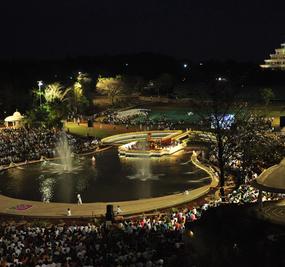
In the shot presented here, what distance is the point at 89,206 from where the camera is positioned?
29.1m

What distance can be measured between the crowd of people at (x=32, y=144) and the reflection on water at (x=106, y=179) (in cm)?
233

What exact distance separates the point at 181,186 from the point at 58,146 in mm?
19316

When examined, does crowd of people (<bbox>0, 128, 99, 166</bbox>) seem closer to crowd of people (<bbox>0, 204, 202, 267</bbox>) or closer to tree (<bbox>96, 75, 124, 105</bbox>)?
crowd of people (<bbox>0, 204, 202, 267</bbox>)

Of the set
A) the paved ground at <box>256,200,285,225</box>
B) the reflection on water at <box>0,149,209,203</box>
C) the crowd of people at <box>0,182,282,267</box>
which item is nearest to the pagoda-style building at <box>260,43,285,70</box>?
the reflection on water at <box>0,149,209,203</box>

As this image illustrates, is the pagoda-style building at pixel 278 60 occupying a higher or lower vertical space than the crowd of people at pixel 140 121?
higher

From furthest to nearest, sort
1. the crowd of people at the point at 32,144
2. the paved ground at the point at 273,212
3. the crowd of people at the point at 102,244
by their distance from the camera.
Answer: the crowd of people at the point at 32,144, the crowd of people at the point at 102,244, the paved ground at the point at 273,212

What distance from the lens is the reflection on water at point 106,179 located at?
108 feet

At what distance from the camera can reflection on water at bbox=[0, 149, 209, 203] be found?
33000 mm

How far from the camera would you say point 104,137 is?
58.6 m

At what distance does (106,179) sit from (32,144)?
15228 millimetres

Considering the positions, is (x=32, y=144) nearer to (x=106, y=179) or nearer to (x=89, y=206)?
(x=106, y=179)

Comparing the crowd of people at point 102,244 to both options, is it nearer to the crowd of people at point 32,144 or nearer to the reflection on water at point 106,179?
the reflection on water at point 106,179

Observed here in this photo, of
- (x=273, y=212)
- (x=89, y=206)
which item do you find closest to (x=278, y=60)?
(x=89, y=206)

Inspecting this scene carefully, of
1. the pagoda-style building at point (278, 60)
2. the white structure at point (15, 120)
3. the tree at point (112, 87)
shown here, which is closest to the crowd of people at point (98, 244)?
the white structure at point (15, 120)
